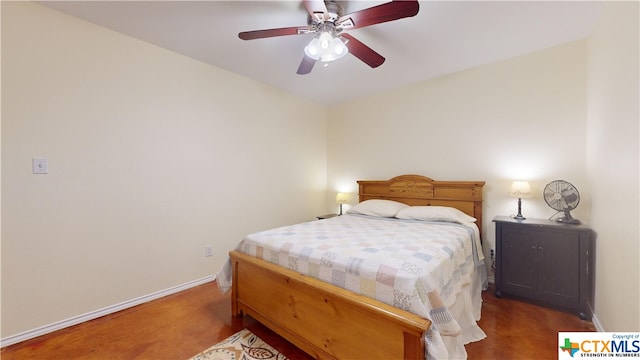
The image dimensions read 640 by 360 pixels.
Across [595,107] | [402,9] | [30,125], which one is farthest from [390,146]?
[30,125]

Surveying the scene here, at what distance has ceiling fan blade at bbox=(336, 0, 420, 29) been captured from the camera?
4.82ft

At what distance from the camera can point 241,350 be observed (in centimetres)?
172

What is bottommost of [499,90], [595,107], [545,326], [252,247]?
[545,326]

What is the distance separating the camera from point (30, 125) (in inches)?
74.0

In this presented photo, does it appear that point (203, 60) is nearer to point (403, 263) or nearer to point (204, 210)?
point (204, 210)

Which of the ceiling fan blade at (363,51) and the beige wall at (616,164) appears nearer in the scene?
the beige wall at (616,164)

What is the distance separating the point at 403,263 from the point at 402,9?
1.51m

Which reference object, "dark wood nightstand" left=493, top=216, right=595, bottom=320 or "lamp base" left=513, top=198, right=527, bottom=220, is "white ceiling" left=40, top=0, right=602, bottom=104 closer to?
"lamp base" left=513, top=198, right=527, bottom=220

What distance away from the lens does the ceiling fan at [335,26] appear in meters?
1.54

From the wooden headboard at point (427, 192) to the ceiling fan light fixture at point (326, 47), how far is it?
2.06 m

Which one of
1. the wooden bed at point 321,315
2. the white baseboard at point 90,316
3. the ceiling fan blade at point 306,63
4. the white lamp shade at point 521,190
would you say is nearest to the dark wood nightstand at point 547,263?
the white lamp shade at point 521,190

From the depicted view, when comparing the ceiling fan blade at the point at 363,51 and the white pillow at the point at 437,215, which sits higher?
the ceiling fan blade at the point at 363,51

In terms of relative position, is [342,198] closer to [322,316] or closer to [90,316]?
[322,316]

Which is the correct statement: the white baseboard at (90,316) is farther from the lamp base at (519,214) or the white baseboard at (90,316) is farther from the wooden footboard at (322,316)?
the lamp base at (519,214)
